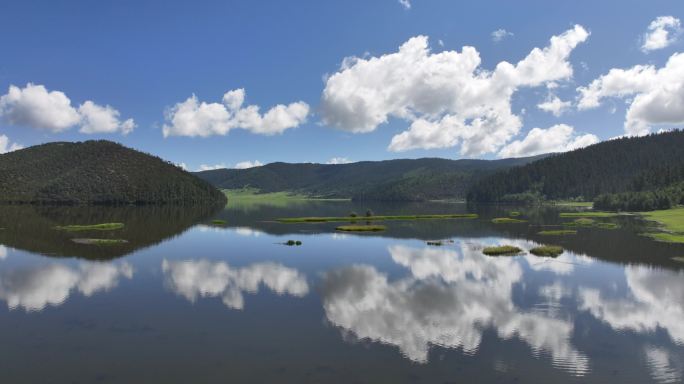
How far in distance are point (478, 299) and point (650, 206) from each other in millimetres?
181558

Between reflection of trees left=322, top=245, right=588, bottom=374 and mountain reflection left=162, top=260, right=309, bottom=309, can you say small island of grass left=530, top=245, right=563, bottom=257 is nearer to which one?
reflection of trees left=322, top=245, right=588, bottom=374

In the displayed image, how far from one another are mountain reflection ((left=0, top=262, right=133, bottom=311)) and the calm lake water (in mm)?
293

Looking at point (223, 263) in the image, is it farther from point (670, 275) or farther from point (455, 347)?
point (670, 275)

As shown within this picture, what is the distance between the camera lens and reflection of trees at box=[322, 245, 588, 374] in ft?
106

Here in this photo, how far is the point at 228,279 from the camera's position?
54938 mm

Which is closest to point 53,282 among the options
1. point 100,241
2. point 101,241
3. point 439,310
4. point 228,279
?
point 228,279

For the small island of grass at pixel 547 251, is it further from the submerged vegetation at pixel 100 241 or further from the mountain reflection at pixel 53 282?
the submerged vegetation at pixel 100 241

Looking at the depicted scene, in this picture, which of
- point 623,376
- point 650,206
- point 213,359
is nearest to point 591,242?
point 623,376

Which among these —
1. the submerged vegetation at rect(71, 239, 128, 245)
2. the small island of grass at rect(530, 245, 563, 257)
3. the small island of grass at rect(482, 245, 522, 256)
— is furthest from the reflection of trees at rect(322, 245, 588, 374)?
the submerged vegetation at rect(71, 239, 128, 245)

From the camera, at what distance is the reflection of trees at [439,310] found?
32.3 meters

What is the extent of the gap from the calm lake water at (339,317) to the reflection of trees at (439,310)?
0.62 ft

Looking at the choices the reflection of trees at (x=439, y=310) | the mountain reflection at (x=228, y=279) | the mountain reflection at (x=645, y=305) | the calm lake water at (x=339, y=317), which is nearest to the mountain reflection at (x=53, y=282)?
the calm lake water at (x=339, y=317)

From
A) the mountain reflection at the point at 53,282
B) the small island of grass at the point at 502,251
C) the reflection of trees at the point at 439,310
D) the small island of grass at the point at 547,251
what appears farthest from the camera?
the small island of grass at the point at 502,251

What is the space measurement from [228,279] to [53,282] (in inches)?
795
